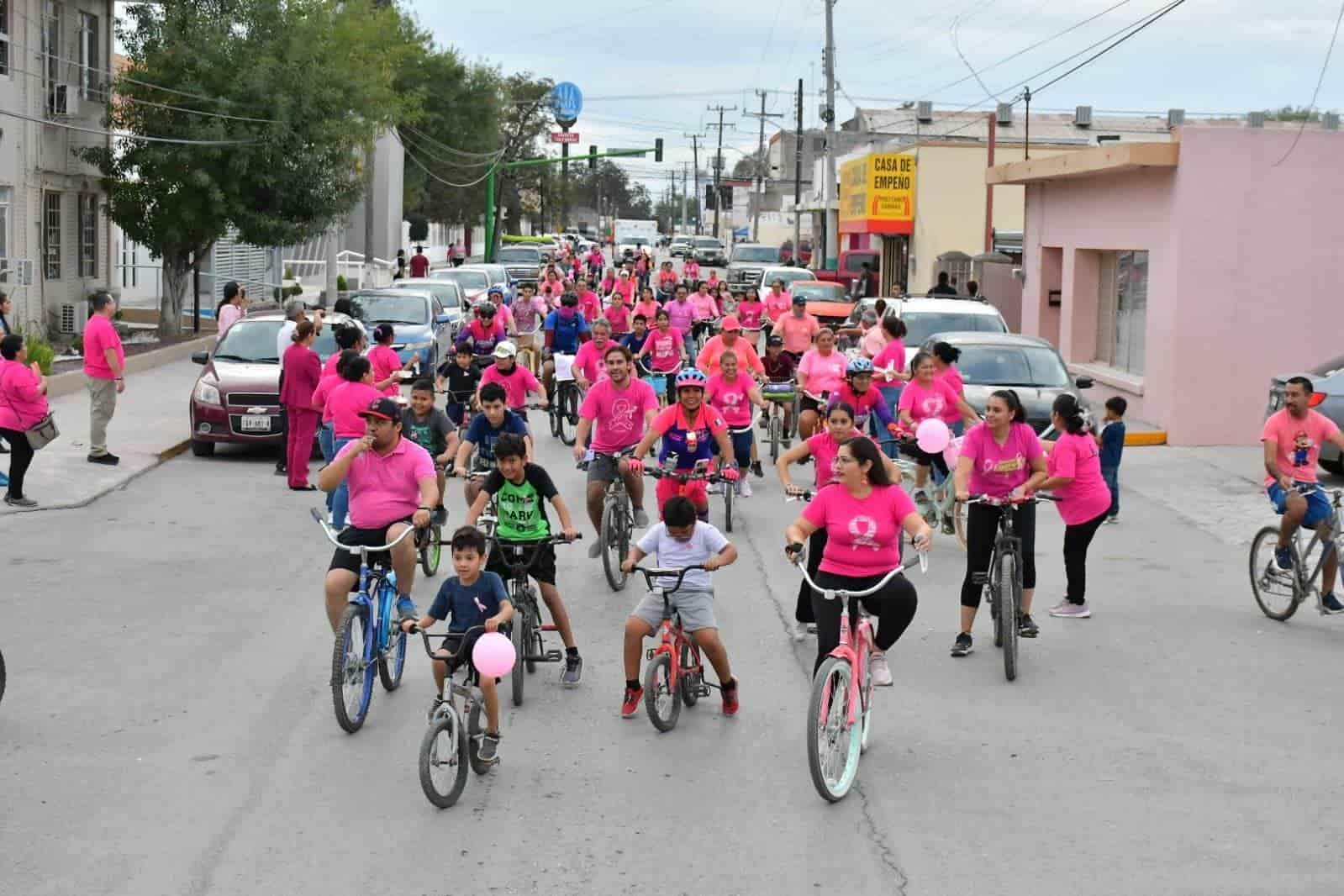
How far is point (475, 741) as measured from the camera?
807 cm

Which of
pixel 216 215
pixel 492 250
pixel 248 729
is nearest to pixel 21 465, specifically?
pixel 248 729

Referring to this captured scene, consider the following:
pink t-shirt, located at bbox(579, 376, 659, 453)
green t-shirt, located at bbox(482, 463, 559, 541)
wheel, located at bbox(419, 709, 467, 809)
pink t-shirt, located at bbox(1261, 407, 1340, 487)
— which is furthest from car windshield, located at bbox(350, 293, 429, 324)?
wheel, located at bbox(419, 709, 467, 809)

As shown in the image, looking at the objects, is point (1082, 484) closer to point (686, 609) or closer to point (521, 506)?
point (686, 609)

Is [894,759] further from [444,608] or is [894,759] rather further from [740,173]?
[740,173]

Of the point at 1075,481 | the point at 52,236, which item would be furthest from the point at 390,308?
the point at 1075,481

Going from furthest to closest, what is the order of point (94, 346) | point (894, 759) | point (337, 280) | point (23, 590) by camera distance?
1. point (337, 280)
2. point (94, 346)
3. point (23, 590)
4. point (894, 759)

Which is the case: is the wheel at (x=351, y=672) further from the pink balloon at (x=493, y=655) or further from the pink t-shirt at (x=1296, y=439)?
the pink t-shirt at (x=1296, y=439)

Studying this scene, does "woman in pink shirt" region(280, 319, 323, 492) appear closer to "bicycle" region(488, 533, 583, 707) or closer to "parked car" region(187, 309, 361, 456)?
"parked car" region(187, 309, 361, 456)

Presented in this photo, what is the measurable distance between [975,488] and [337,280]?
4109 cm

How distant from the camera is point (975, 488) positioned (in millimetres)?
10773

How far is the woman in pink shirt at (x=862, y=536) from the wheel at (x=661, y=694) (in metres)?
0.87

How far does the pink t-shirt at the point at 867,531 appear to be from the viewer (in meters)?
8.43

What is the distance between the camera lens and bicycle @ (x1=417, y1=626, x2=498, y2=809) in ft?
24.8

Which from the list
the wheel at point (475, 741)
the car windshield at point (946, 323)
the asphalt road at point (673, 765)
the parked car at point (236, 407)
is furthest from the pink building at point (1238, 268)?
the wheel at point (475, 741)
